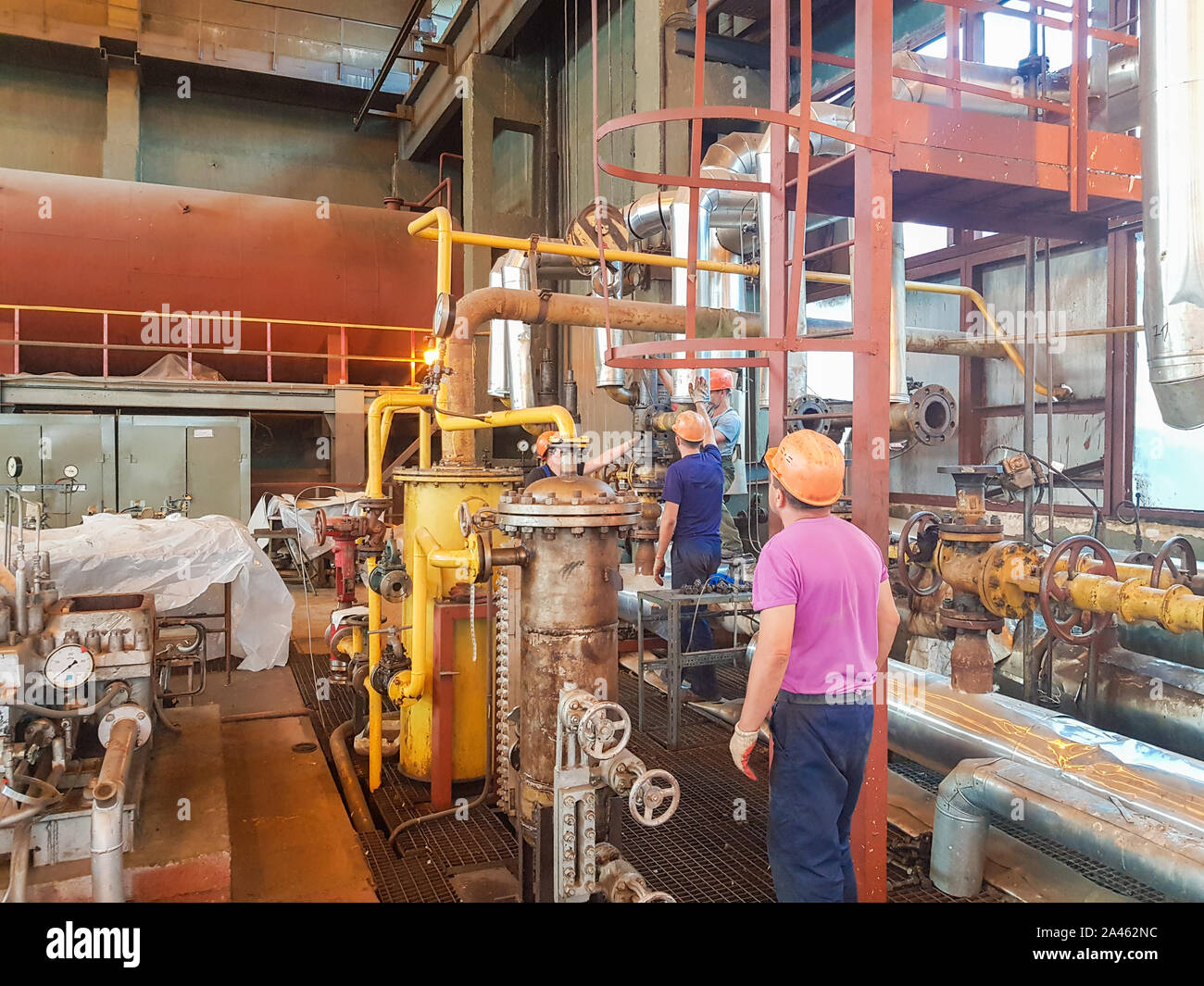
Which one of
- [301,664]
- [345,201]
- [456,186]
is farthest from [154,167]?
[301,664]

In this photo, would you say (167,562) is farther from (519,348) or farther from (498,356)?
(498,356)

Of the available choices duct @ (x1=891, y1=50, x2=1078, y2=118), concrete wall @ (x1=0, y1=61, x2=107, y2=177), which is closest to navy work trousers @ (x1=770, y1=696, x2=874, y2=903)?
duct @ (x1=891, y1=50, x2=1078, y2=118)

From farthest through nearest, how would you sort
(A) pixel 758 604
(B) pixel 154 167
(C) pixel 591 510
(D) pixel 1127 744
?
(B) pixel 154 167 < (D) pixel 1127 744 < (C) pixel 591 510 < (A) pixel 758 604

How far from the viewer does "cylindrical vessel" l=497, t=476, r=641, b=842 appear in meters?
2.68

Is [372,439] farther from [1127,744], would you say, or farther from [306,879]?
[1127,744]

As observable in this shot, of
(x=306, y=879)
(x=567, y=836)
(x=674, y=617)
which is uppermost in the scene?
(x=674, y=617)

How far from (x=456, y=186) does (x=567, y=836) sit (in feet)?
46.8

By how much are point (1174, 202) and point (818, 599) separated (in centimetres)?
180

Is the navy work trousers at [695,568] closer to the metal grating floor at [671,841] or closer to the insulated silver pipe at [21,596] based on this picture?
the metal grating floor at [671,841]

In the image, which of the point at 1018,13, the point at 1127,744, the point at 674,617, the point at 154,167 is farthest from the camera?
the point at 154,167

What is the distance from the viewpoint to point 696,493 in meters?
4.72

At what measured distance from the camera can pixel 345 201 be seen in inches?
554

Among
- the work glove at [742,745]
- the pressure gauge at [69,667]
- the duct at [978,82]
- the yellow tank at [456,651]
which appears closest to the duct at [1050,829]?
the work glove at [742,745]

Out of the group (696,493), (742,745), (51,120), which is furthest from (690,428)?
(51,120)
